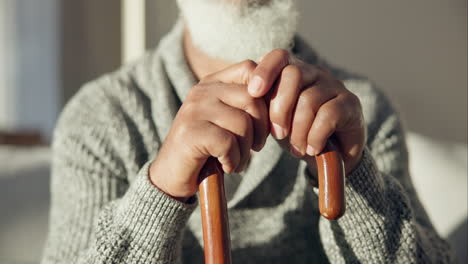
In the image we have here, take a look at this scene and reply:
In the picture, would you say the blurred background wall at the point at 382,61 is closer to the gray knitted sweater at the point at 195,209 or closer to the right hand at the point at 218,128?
the gray knitted sweater at the point at 195,209

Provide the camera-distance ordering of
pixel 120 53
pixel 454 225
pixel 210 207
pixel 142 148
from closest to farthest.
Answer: pixel 210 207
pixel 142 148
pixel 454 225
pixel 120 53

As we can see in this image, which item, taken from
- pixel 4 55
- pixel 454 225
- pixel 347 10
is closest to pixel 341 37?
pixel 347 10

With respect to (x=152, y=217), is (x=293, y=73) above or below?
above

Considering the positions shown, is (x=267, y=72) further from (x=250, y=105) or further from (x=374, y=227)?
(x=374, y=227)

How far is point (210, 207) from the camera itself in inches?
13.8

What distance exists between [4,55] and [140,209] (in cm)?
112

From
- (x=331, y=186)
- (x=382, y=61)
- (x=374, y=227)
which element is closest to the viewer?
(x=331, y=186)

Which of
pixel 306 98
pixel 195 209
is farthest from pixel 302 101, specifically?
pixel 195 209

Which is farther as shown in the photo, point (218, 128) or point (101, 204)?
point (101, 204)

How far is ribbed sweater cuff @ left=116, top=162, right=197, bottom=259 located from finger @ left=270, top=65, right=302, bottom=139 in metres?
0.11

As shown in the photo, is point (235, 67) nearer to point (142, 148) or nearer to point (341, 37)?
point (142, 148)

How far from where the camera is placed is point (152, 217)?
1.41 feet

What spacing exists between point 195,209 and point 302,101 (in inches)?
8.9

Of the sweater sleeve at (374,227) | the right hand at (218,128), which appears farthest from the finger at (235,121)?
the sweater sleeve at (374,227)
